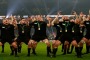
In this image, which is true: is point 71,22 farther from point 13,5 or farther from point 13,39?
point 13,5

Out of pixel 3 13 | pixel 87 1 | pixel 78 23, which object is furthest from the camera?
pixel 87 1

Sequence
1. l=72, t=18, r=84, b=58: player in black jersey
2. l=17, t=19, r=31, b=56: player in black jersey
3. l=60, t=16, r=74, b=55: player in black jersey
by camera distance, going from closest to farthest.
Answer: l=72, t=18, r=84, b=58: player in black jersey → l=60, t=16, r=74, b=55: player in black jersey → l=17, t=19, r=31, b=56: player in black jersey

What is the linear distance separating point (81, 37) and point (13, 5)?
2915 cm

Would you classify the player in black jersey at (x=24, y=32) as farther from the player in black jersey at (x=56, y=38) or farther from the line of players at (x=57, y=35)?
the player in black jersey at (x=56, y=38)

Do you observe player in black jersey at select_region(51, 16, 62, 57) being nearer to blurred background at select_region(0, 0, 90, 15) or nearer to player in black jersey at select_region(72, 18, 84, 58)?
player in black jersey at select_region(72, 18, 84, 58)

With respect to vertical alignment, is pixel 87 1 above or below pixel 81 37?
above

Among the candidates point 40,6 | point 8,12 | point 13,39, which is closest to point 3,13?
point 8,12

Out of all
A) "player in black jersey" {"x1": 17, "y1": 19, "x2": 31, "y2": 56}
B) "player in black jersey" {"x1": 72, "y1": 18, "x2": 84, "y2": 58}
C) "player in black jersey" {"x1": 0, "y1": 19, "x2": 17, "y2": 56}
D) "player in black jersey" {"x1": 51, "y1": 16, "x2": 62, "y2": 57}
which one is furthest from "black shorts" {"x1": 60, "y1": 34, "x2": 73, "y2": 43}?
"player in black jersey" {"x1": 0, "y1": 19, "x2": 17, "y2": 56}

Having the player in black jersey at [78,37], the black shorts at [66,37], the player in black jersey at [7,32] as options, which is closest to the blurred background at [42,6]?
the player in black jersey at [7,32]

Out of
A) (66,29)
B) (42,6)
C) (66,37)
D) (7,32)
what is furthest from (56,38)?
(42,6)

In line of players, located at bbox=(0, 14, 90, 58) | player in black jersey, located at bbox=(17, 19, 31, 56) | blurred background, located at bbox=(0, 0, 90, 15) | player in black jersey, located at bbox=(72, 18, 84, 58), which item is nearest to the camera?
player in black jersey, located at bbox=(72, 18, 84, 58)

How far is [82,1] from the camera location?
4794 cm

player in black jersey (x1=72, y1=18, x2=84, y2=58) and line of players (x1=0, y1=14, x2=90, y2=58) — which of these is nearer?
player in black jersey (x1=72, y1=18, x2=84, y2=58)

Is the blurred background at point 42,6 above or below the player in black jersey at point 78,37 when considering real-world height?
above
